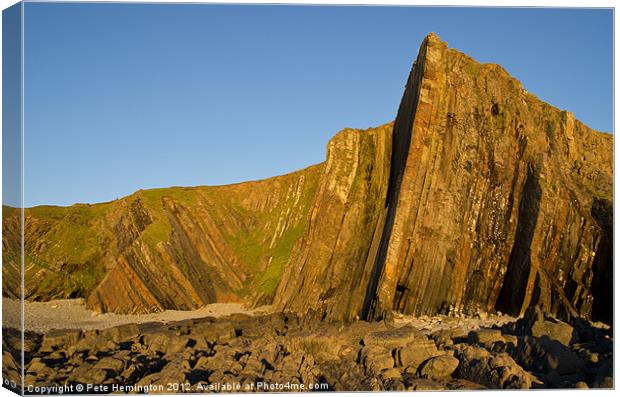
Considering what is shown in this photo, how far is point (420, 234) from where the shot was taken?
93.6ft

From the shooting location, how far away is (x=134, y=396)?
15.7 m

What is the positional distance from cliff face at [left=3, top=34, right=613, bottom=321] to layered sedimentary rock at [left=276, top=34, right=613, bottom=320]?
43mm

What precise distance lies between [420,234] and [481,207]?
250 cm

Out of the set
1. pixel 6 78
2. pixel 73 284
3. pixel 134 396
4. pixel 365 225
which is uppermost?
pixel 6 78

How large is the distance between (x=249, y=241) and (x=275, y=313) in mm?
7301

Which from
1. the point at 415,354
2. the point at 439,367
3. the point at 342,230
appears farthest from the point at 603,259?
the point at 439,367

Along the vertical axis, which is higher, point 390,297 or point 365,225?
point 365,225

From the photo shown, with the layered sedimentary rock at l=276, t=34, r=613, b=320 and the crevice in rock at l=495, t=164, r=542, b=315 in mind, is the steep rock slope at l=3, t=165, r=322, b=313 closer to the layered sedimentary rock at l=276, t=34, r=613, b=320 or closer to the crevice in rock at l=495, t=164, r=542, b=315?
the layered sedimentary rock at l=276, t=34, r=613, b=320

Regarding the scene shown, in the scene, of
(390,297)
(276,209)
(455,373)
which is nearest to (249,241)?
(276,209)

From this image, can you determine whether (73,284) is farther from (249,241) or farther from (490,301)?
(490,301)

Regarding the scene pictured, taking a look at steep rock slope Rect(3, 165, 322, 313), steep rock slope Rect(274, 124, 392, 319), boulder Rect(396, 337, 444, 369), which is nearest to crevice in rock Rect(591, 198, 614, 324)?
boulder Rect(396, 337, 444, 369)

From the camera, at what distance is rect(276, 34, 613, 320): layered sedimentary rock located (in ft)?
88.7

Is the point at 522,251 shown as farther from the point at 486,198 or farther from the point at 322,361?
the point at 322,361

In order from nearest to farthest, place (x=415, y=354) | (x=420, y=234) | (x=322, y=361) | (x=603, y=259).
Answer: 1. (x=415, y=354)
2. (x=322, y=361)
3. (x=603, y=259)
4. (x=420, y=234)
